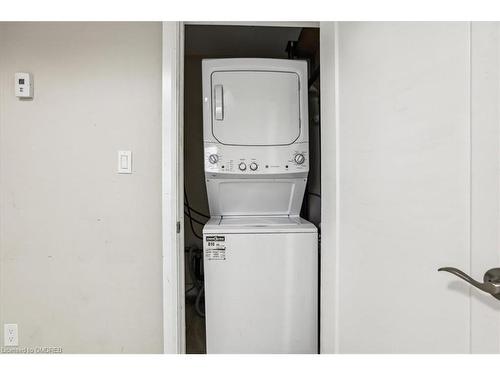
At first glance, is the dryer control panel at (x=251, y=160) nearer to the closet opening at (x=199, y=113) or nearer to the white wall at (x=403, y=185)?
the closet opening at (x=199, y=113)

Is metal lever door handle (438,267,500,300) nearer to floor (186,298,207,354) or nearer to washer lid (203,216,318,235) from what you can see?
washer lid (203,216,318,235)

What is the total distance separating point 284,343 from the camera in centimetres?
138

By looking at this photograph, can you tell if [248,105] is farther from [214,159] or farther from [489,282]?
[489,282]

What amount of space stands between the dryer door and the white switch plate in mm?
1392

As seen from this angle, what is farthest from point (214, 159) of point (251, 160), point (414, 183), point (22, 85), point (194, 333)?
point (194, 333)

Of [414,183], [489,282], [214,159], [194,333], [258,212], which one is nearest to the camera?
[489,282]

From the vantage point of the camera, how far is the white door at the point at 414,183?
536mm

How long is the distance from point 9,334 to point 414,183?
184 centimetres

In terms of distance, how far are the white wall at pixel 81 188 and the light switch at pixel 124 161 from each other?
0.03 metres

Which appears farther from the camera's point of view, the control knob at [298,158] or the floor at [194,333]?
the floor at [194,333]

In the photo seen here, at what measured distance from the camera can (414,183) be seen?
680 millimetres
